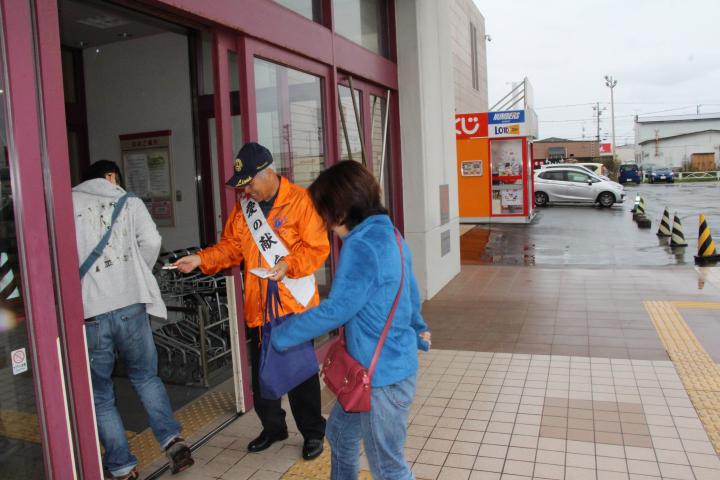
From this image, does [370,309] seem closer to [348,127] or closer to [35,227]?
[35,227]

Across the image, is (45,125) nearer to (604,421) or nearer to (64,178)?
(64,178)

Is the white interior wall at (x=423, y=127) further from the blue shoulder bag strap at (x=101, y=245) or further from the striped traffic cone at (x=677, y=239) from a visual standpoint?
the striped traffic cone at (x=677, y=239)

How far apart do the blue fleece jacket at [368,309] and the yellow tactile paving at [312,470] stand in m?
1.24

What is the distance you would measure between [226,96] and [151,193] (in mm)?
3519

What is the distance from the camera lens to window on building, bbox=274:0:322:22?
16.8ft

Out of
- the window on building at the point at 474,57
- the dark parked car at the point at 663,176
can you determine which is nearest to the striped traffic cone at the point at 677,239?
the window on building at the point at 474,57

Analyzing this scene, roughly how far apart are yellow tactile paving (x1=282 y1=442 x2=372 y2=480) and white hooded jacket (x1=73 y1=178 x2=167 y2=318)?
115 centimetres

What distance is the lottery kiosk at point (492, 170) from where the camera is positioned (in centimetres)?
1772

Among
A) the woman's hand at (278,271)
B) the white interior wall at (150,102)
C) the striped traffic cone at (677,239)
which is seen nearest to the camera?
the woman's hand at (278,271)

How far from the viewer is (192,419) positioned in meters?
4.34

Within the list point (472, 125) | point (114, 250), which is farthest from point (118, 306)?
point (472, 125)

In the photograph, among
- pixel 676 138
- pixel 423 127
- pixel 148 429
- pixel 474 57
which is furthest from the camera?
pixel 676 138

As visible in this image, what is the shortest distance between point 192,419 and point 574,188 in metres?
20.6

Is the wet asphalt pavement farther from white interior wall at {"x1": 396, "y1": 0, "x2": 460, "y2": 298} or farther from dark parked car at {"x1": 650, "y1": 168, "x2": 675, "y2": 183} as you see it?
dark parked car at {"x1": 650, "y1": 168, "x2": 675, "y2": 183}
